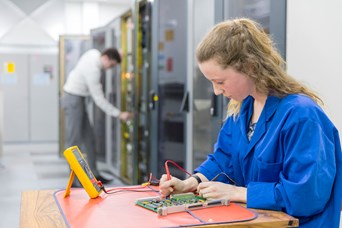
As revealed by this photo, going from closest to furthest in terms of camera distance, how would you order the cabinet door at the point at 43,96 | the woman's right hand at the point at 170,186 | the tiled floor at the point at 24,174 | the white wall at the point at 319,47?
1. the woman's right hand at the point at 170,186
2. the white wall at the point at 319,47
3. the tiled floor at the point at 24,174
4. the cabinet door at the point at 43,96

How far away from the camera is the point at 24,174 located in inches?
254

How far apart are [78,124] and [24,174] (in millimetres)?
1708

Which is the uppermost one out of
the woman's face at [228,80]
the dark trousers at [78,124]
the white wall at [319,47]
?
the white wall at [319,47]

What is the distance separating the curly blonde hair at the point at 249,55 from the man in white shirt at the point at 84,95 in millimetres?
3641

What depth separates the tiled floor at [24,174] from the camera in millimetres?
4562

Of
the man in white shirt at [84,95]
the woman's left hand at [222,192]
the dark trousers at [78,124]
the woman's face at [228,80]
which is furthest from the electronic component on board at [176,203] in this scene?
the dark trousers at [78,124]

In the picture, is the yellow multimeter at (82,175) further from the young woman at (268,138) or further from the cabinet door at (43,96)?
the cabinet door at (43,96)

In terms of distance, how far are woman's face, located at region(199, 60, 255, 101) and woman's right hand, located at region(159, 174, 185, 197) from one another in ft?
1.32

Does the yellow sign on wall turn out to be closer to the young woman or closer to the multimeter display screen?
the multimeter display screen

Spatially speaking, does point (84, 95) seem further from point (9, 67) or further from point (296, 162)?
point (9, 67)

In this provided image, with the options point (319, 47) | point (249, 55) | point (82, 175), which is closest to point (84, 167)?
point (82, 175)

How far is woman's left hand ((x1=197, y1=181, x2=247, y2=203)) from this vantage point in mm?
1578

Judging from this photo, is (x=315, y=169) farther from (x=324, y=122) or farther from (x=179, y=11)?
(x=179, y=11)

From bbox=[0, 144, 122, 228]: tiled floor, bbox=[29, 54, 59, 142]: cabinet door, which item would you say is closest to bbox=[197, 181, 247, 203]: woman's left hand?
bbox=[0, 144, 122, 228]: tiled floor
